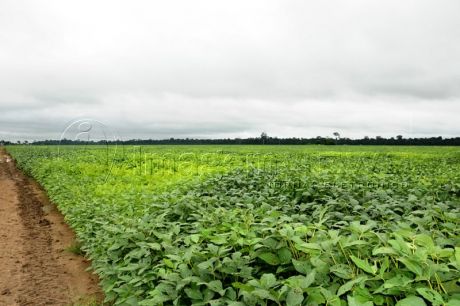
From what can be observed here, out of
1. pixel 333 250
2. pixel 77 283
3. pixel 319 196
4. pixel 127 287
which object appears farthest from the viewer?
pixel 319 196

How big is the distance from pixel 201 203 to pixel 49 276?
2.43 m

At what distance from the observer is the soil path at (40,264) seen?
16.2 ft

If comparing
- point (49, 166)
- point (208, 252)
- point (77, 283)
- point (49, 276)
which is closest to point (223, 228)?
point (208, 252)

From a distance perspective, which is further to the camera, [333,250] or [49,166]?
[49,166]

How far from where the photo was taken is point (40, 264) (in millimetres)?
6168

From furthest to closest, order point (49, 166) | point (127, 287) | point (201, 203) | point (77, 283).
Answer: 1. point (49, 166)
2. point (201, 203)
3. point (77, 283)
4. point (127, 287)

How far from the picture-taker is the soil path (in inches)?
194

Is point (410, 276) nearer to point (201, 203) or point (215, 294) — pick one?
point (215, 294)

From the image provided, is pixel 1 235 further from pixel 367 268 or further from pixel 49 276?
pixel 367 268

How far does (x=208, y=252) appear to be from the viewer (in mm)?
3426

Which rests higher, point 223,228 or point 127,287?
point 223,228

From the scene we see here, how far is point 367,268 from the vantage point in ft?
7.63

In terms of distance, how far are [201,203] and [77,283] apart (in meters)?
2.06

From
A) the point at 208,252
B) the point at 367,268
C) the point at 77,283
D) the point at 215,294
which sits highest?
the point at 367,268
